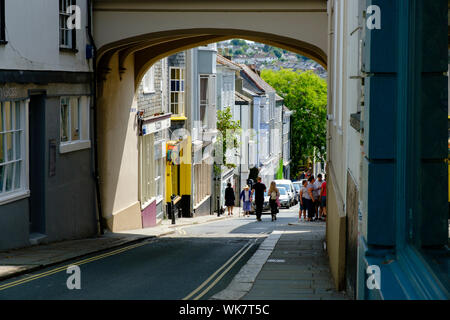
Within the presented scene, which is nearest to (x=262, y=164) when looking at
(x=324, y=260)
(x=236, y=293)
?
(x=324, y=260)

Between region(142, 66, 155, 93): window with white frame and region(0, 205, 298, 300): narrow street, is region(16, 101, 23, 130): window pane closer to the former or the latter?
region(0, 205, 298, 300): narrow street

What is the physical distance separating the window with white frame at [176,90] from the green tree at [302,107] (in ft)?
169

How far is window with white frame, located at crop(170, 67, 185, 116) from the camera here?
3186 cm

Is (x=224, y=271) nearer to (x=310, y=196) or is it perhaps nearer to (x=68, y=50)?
(x=68, y=50)

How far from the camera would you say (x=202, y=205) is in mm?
37438

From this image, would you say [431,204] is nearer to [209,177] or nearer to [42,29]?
[42,29]

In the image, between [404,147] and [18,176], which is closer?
[404,147]

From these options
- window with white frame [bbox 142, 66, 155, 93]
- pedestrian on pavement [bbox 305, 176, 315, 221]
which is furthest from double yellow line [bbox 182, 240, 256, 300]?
window with white frame [bbox 142, 66, 155, 93]

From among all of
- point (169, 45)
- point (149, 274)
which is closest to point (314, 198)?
point (169, 45)

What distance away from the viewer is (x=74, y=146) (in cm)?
1803

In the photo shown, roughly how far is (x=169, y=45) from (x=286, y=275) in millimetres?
12849

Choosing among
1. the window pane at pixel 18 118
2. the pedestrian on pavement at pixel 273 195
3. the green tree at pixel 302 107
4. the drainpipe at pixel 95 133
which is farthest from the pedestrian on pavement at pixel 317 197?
the green tree at pixel 302 107

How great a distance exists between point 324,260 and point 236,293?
4979 mm
